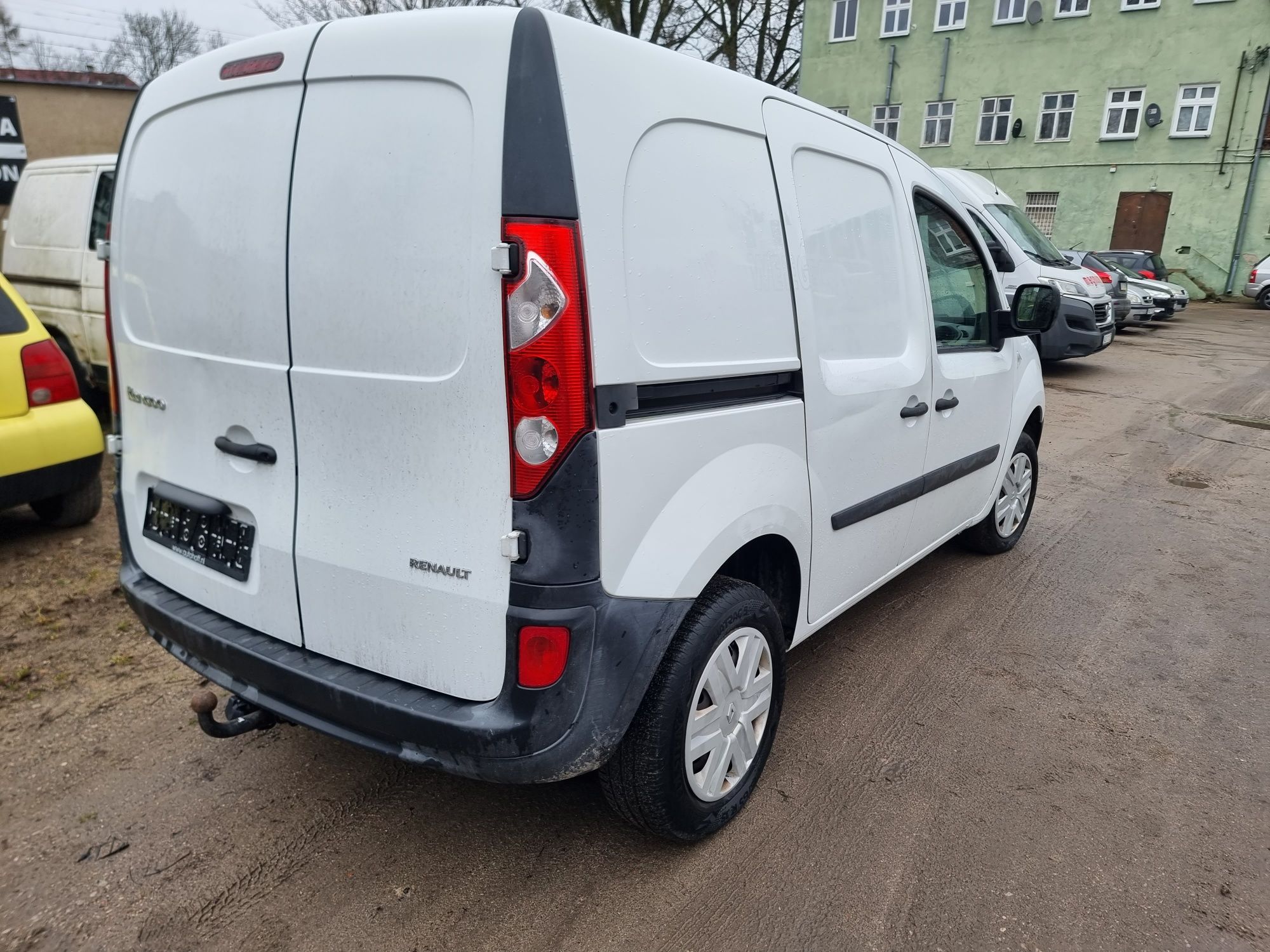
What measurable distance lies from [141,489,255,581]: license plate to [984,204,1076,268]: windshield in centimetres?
1023

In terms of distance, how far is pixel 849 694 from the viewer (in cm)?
324

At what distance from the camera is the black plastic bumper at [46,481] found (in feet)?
12.9

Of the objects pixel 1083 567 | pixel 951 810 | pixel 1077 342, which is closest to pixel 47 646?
pixel 951 810

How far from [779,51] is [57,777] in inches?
1264

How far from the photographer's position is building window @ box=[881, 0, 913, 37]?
95.3 feet

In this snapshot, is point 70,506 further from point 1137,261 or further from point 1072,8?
point 1072,8

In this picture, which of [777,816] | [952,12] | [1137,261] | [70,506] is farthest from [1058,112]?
[777,816]

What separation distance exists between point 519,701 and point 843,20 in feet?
110

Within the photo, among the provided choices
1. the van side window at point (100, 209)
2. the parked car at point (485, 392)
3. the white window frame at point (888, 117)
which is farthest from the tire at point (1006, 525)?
the white window frame at point (888, 117)

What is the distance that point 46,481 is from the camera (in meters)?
4.09

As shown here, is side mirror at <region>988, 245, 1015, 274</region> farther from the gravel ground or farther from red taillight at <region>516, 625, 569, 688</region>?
red taillight at <region>516, 625, 569, 688</region>

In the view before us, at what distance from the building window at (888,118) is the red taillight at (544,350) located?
31608mm

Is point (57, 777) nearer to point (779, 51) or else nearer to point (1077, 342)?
point (1077, 342)

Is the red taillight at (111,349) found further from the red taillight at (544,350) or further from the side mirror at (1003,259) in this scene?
the side mirror at (1003,259)
